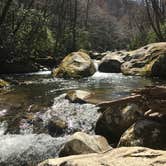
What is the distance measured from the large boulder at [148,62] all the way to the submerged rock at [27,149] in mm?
10611

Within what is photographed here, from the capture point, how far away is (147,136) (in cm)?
734

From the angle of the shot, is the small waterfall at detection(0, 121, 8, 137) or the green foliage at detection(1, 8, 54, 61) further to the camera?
the green foliage at detection(1, 8, 54, 61)

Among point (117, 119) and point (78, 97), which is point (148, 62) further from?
point (117, 119)

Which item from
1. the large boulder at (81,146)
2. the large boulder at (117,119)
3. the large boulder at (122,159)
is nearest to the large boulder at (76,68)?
the large boulder at (117,119)

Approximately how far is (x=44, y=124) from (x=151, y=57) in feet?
36.9

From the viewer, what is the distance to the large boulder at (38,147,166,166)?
16.0 ft

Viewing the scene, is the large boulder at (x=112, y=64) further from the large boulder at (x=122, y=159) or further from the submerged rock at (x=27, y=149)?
the large boulder at (x=122, y=159)

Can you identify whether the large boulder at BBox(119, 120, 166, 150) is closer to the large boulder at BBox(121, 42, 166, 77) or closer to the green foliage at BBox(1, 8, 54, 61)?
the large boulder at BBox(121, 42, 166, 77)

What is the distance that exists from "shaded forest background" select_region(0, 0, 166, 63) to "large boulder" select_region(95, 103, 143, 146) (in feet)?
41.5

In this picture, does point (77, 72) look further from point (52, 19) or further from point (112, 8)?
point (112, 8)

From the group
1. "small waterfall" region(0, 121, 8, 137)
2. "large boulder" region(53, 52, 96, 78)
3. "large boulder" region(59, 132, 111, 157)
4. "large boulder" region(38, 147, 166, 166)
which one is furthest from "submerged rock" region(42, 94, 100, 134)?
"large boulder" region(53, 52, 96, 78)

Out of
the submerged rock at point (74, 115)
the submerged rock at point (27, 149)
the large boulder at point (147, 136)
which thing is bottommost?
the submerged rock at point (27, 149)

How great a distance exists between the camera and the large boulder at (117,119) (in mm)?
8523

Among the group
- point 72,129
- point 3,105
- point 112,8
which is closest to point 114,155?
point 72,129
